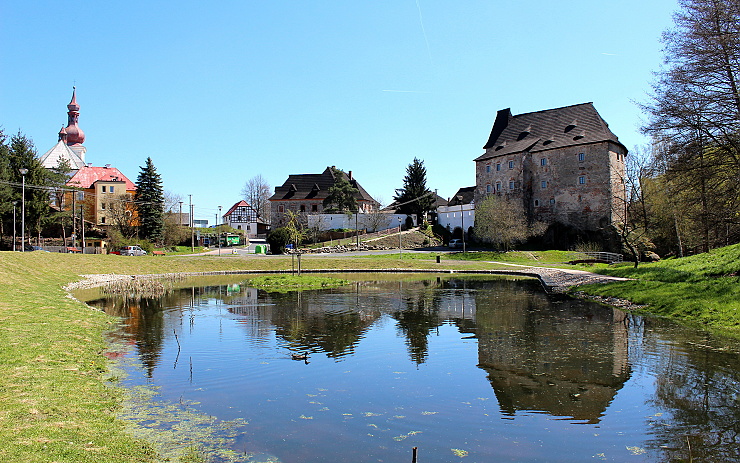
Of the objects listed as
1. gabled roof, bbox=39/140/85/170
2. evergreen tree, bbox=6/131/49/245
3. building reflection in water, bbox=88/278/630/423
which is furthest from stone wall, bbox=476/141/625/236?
gabled roof, bbox=39/140/85/170

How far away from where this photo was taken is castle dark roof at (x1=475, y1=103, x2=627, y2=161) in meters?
61.6

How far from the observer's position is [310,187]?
90438 mm

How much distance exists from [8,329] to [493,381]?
432 inches

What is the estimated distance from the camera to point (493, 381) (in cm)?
1041

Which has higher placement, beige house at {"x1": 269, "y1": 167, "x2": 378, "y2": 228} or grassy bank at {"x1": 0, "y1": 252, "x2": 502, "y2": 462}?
beige house at {"x1": 269, "y1": 167, "x2": 378, "y2": 228}

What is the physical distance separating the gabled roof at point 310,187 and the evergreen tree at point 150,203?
83.4 feet

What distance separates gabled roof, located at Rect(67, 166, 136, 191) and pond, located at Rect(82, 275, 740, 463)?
2702 inches

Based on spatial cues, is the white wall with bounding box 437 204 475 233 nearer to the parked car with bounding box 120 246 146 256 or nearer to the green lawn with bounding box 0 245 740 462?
the green lawn with bounding box 0 245 740 462

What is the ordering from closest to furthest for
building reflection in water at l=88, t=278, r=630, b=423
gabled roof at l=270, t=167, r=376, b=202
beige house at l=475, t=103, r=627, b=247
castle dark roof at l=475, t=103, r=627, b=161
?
1. building reflection in water at l=88, t=278, r=630, b=423
2. beige house at l=475, t=103, r=627, b=247
3. castle dark roof at l=475, t=103, r=627, b=161
4. gabled roof at l=270, t=167, r=376, b=202

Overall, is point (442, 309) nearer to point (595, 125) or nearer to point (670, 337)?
point (670, 337)

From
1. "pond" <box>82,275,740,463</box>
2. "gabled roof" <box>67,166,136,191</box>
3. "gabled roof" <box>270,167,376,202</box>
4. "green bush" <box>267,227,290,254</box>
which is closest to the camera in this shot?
"pond" <box>82,275,740,463</box>

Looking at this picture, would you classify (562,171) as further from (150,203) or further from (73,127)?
(73,127)

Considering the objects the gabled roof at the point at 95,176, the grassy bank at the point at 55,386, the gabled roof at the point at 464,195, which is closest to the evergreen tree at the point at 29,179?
the gabled roof at the point at 95,176

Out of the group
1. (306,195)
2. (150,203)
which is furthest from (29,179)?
(306,195)
